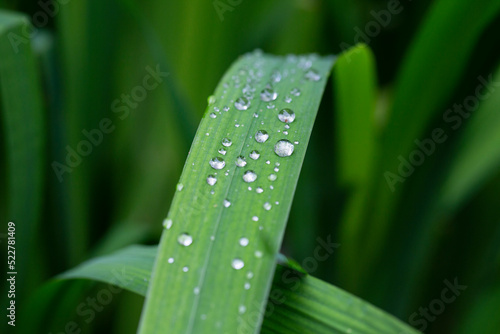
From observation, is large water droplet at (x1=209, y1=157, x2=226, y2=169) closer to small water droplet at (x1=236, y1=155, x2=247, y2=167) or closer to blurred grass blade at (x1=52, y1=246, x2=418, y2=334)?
small water droplet at (x1=236, y1=155, x2=247, y2=167)

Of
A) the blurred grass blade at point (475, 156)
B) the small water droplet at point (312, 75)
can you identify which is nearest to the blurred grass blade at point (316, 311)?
the small water droplet at point (312, 75)

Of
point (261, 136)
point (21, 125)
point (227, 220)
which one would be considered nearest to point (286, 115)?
point (261, 136)

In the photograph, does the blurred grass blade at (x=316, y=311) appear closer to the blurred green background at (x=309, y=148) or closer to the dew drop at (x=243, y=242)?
Answer: the dew drop at (x=243, y=242)

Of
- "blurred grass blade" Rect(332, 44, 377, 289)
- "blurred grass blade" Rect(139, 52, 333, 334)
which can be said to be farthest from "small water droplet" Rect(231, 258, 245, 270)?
"blurred grass blade" Rect(332, 44, 377, 289)

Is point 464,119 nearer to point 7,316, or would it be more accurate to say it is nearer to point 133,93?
point 133,93

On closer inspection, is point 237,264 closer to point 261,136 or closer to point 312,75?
point 261,136

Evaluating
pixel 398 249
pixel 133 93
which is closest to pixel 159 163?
pixel 133 93
